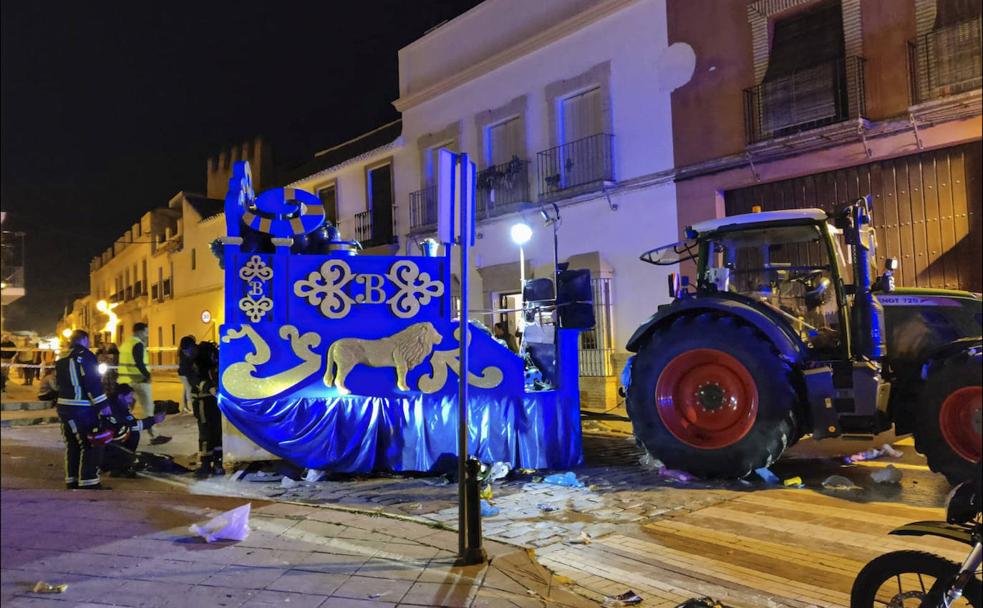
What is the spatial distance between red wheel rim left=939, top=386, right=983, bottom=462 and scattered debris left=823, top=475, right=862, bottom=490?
1.05 meters

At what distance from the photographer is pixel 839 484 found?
6453mm

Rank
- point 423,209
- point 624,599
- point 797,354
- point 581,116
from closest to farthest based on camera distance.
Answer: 1. point 624,599
2. point 797,354
3. point 581,116
4. point 423,209

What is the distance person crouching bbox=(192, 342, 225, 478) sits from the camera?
26.0 ft

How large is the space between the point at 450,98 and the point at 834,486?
34.1 feet

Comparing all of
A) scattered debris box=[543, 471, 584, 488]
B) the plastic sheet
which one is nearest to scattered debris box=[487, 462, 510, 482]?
the plastic sheet

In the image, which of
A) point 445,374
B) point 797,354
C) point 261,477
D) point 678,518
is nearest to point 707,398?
point 797,354

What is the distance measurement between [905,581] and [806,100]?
8.95m

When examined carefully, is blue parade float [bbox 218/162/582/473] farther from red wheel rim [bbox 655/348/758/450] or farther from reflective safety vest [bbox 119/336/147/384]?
reflective safety vest [bbox 119/336/147/384]

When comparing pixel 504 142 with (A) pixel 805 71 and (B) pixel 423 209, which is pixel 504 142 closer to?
(B) pixel 423 209

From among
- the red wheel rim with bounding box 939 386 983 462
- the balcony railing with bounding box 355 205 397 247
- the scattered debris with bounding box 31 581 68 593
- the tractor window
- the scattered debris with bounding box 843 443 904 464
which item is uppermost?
the balcony railing with bounding box 355 205 397 247

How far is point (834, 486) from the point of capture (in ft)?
→ 21.2

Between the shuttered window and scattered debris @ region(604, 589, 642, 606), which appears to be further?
the shuttered window

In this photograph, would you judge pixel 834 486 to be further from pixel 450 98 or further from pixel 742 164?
pixel 450 98

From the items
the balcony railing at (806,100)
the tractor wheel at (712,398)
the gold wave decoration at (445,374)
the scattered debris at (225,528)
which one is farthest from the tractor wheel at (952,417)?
the balcony railing at (806,100)
